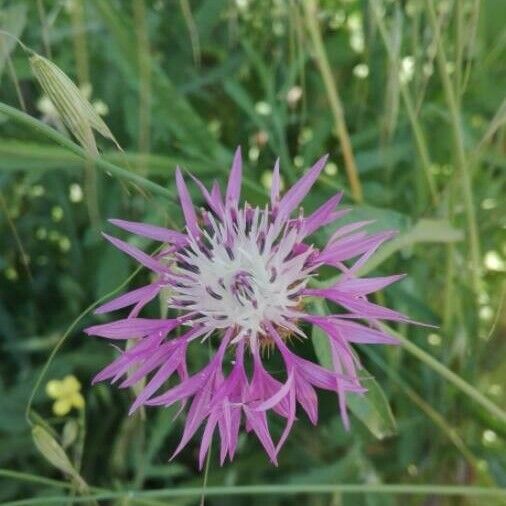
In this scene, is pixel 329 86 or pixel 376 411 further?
pixel 329 86

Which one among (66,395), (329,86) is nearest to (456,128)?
(329,86)

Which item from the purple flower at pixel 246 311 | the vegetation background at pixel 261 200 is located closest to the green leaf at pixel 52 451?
the purple flower at pixel 246 311

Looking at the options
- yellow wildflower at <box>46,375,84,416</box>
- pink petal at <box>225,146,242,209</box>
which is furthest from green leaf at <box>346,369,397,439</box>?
yellow wildflower at <box>46,375,84,416</box>

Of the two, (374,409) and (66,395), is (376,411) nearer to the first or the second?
(374,409)

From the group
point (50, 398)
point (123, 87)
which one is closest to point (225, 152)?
point (123, 87)

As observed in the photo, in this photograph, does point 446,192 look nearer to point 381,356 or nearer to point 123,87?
point 381,356

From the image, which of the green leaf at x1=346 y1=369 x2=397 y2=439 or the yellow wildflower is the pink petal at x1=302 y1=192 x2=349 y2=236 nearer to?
the green leaf at x1=346 y1=369 x2=397 y2=439
